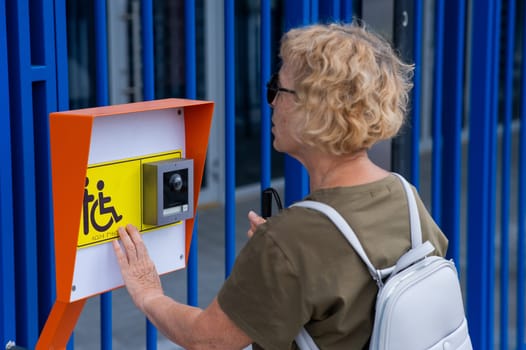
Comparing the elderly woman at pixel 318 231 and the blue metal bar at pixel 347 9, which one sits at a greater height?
the blue metal bar at pixel 347 9

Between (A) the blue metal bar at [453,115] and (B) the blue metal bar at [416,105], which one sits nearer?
(B) the blue metal bar at [416,105]

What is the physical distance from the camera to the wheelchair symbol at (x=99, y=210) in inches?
70.9

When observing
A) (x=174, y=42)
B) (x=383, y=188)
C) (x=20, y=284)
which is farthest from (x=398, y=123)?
(x=174, y=42)

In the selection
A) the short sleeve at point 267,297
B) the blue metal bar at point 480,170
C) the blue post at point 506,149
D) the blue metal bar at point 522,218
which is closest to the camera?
the short sleeve at point 267,297

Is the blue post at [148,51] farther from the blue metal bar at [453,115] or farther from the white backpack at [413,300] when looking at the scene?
the blue metal bar at [453,115]

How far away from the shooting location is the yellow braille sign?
1808 mm

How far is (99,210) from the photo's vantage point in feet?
6.00

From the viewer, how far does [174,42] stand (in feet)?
26.0

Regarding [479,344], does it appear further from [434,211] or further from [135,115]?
[135,115]

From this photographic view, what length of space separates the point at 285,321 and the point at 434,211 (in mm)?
1636

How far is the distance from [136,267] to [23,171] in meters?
0.33

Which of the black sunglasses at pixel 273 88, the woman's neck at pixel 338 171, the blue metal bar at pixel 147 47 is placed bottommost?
the woman's neck at pixel 338 171

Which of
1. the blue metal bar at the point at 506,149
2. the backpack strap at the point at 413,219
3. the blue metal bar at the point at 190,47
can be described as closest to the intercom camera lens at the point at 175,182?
the blue metal bar at the point at 190,47

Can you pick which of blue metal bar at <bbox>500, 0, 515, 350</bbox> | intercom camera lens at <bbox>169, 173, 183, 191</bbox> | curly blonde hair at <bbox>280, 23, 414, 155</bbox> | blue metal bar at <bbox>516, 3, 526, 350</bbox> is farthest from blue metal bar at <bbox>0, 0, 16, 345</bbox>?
blue metal bar at <bbox>516, 3, 526, 350</bbox>
